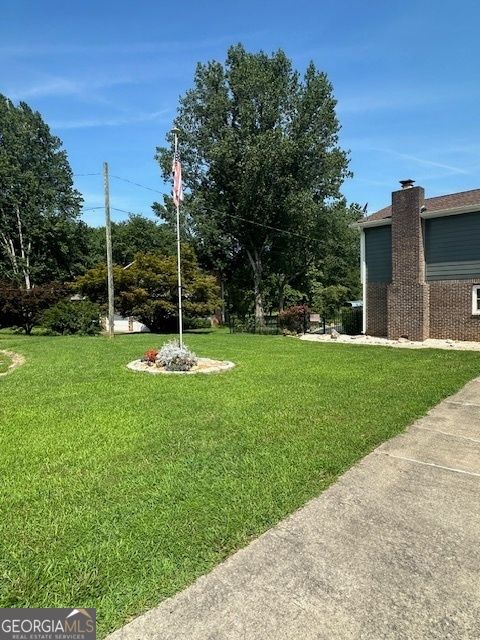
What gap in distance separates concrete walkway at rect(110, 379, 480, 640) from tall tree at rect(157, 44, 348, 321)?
70.8 feet

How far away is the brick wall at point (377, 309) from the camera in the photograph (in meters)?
16.0

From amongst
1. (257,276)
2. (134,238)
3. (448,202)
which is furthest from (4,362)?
(134,238)

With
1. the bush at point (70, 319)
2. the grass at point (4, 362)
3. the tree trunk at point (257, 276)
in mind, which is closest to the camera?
the grass at point (4, 362)

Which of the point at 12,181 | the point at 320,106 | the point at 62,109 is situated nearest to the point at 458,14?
the point at 62,109

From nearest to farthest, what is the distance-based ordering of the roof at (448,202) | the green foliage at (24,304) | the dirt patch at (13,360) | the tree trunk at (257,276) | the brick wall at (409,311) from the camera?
the dirt patch at (13,360), the roof at (448,202), the brick wall at (409,311), the green foliage at (24,304), the tree trunk at (257,276)

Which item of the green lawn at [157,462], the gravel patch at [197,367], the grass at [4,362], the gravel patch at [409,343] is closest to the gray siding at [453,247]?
the gravel patch at [409,343]

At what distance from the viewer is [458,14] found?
843cm

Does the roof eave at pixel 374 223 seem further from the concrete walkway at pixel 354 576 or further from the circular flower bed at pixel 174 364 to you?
the concrete walkway at pixel 354 576

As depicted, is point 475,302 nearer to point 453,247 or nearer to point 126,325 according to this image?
point 453,247

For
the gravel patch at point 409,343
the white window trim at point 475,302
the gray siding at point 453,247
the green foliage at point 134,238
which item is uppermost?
the green foliage at point 134,238

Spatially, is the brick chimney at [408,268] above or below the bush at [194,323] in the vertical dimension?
above

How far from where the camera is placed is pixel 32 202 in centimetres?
3062

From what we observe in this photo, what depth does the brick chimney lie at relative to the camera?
14.3 meters

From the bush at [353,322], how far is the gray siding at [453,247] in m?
3.61
